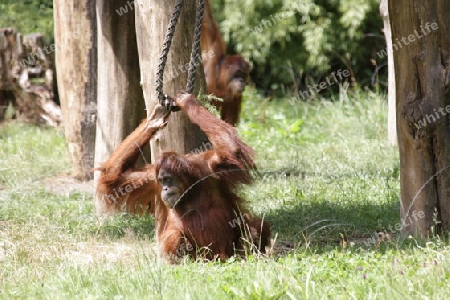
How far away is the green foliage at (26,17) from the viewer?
11.1 meters

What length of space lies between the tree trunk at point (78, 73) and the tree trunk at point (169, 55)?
2.13 meters

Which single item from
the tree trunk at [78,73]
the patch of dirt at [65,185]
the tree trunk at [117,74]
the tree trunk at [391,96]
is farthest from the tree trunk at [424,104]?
the tree trunk at [391,96]

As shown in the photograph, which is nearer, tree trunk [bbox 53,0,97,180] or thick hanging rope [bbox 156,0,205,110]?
thick hanging rope [bbox 156,0,205,110]

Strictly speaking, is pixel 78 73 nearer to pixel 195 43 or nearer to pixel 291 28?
pixel 195 43

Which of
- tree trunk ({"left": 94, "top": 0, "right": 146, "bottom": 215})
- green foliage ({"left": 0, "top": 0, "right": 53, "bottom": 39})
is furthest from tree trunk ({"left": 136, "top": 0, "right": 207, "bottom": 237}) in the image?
green foliage ({"left": 0, "top": 0, "right": 53, "bottom": 39})

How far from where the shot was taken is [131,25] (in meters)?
5.99

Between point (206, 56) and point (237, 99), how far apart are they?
0.59 meters

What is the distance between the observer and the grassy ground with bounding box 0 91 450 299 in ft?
11.6

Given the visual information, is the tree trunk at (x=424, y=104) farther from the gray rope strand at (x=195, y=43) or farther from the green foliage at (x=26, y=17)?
→ the green foliage at (x=26, y=17)

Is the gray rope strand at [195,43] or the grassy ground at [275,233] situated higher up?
the gray rope strand at [195,43]

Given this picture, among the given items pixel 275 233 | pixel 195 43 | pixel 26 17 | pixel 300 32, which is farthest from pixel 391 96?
pixel 26 17

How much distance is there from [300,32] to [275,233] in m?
6.58

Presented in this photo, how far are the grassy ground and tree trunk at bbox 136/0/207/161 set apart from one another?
0.71 meters

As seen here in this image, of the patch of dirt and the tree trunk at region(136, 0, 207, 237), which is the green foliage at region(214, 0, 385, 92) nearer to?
the patch of dirt
